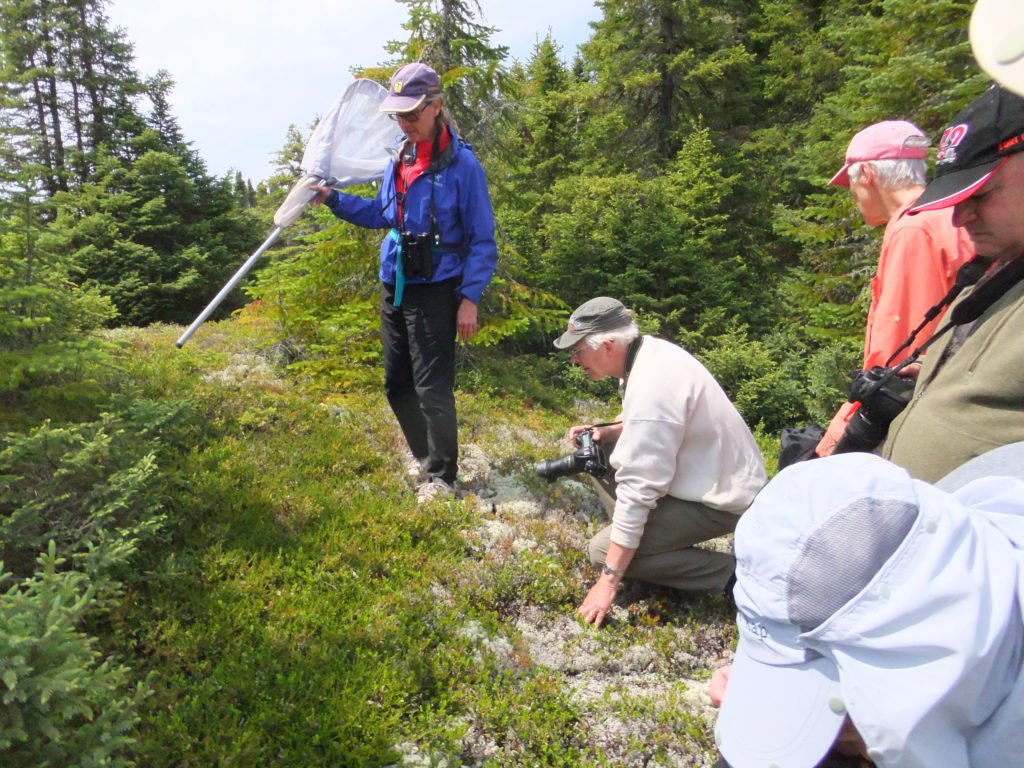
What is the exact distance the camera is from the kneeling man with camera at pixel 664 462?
11.3 feet

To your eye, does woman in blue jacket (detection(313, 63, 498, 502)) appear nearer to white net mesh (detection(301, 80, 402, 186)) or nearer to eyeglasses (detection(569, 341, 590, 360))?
white net mesh (detection(301, 80, 402, 186))

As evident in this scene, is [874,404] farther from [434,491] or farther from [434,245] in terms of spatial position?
[434,491]

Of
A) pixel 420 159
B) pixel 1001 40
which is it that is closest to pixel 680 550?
pixel 1001 40

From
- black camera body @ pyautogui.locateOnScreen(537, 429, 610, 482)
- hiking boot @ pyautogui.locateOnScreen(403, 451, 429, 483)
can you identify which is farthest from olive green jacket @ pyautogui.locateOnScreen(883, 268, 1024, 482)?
hiking boot @ pyautogui.locateOnScreen(403, 451, 429, 483)

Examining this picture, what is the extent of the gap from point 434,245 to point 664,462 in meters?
2.22

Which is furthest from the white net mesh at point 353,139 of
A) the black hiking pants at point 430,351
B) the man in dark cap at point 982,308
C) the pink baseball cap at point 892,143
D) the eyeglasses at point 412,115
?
the man in dark cap at point 982,308

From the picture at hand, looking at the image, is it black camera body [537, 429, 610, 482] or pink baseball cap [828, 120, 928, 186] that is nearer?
pink baseball cap [828, 120, 928, 186]

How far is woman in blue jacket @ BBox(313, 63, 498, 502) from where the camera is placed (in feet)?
14.2

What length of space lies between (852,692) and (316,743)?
7.71 ft

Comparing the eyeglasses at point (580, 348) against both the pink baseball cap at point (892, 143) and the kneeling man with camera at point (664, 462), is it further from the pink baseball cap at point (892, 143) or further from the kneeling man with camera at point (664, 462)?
the pink baseball cap at point (892, 143)

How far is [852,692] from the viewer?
106cm

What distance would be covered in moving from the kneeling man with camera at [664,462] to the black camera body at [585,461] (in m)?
0.48

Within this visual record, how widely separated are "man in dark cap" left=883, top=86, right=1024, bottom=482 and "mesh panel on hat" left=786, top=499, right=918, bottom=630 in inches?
38.4

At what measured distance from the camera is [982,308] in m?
2.01
